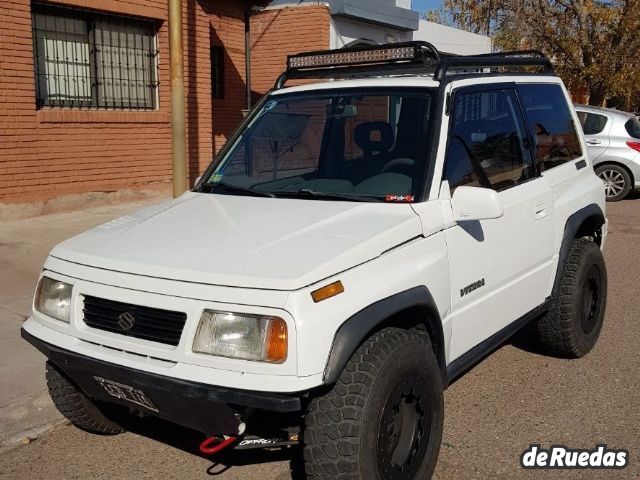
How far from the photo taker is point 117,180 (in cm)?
1065

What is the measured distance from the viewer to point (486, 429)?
3949 mm

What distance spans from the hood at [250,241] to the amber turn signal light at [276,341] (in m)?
0.13

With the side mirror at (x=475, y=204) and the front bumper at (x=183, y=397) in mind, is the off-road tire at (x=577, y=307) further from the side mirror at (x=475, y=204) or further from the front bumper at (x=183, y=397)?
the front bumper at (x=183, y=397)

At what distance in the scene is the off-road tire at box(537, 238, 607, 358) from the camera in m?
4.65

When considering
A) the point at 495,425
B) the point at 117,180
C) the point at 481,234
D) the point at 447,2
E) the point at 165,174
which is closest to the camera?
the point at 481,234

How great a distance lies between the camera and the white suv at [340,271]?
8.84ft

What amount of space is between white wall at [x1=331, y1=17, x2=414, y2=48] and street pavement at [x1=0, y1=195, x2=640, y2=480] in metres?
10.1

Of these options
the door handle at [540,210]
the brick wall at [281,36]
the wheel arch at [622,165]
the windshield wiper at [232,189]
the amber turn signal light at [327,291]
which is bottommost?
the wheel arch at [622,165]

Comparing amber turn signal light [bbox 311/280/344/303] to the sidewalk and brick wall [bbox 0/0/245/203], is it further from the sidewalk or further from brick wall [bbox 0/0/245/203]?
brick wall [bbox 0/0/245/203]

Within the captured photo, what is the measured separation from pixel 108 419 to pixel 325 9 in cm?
1158

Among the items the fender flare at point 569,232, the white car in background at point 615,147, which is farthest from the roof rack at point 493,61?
the white car in background at point 615,147

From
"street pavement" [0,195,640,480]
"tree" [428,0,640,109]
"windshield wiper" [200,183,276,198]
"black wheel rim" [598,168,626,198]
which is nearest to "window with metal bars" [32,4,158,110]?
"street pavement" [0,195,640,480]

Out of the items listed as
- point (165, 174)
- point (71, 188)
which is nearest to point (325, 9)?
point (165, 174)

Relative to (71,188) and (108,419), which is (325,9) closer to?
(71,188)
